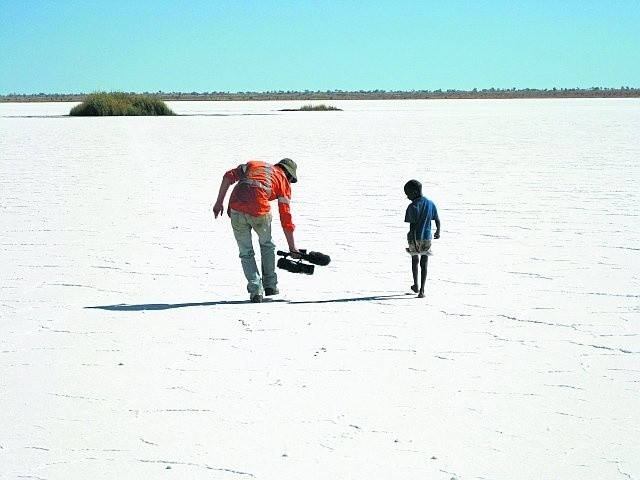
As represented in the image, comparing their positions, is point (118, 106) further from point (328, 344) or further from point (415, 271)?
point (328, 344)

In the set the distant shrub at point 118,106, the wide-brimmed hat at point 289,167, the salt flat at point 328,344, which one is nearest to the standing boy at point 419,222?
the salt flat at point 328,344

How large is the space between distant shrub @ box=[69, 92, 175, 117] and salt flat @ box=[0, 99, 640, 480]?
101 ft

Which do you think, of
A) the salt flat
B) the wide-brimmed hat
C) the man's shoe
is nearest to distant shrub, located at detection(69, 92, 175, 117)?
the salt flat

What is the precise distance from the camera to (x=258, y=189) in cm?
599

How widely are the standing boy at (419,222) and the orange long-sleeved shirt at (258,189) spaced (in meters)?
0.74

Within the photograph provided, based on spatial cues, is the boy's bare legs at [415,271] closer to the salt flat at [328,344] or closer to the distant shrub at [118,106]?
the salt flat at [328,344]

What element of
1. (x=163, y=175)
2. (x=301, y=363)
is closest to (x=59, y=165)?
(x=163, y=175)

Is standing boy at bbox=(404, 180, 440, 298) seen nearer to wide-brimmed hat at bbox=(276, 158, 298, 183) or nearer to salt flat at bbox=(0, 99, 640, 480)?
salt flat at bbox=(0, 99, 640, 480)

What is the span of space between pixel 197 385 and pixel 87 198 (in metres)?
7.81

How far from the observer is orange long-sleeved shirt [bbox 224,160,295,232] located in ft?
19.6

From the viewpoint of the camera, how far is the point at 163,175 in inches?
584

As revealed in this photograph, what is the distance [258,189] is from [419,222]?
1020 mm

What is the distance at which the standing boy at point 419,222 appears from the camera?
6.05m

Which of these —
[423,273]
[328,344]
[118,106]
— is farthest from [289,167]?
[118,106]
